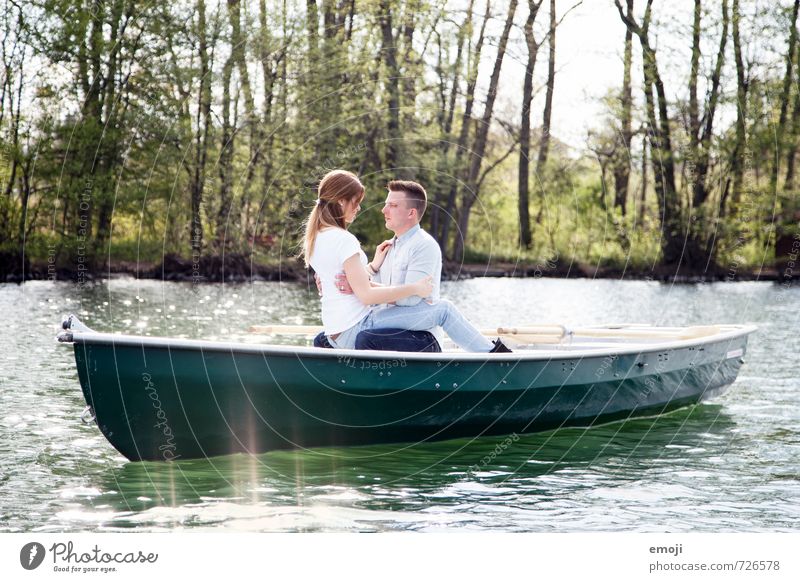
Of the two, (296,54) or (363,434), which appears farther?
(296,54)

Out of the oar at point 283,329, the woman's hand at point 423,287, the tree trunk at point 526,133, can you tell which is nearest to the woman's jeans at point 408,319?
the woman's hand at point 423,287

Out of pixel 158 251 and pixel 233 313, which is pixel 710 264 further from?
pixel 233 313

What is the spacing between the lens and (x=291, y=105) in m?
26.5

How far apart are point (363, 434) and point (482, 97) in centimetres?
2230

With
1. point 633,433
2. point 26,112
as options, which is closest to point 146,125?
point 26,112

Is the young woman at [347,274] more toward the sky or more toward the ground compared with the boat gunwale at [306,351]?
more toward the sky

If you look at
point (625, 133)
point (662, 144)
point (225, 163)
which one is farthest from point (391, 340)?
point (662, 144)

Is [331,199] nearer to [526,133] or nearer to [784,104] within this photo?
[784,104]

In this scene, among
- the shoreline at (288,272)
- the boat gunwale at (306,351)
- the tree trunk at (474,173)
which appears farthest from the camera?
the tree trunk at (474,173)

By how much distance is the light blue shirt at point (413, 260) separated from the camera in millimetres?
7078

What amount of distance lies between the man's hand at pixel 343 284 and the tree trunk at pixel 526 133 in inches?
483

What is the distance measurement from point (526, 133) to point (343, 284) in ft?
89.5

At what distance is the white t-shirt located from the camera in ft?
22.6

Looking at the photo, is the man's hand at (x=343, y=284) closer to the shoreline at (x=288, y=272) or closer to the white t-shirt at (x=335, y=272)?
the white t-shirt at (x=335, y=272)
